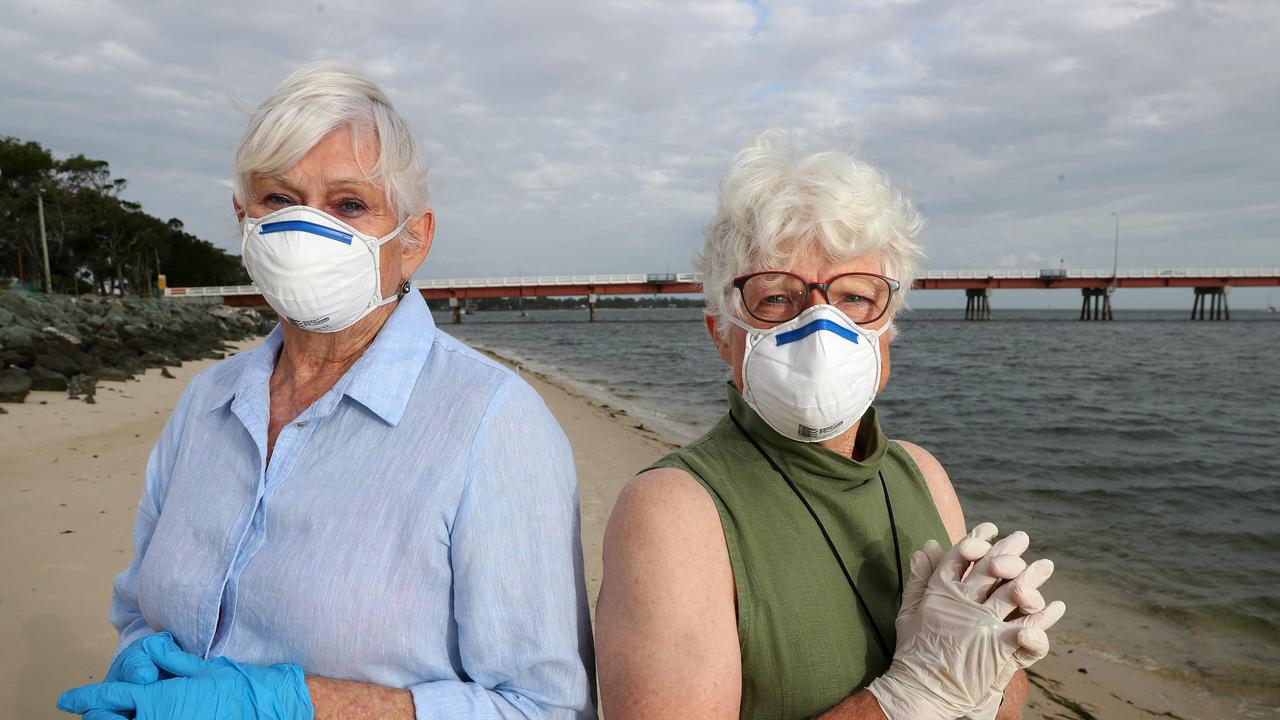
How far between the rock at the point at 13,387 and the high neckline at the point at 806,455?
38.4ft

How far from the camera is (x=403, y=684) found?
1.46 metres

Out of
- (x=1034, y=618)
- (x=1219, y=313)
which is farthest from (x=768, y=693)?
(x=1219, y=313)

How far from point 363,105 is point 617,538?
Result: 1187 millimetres

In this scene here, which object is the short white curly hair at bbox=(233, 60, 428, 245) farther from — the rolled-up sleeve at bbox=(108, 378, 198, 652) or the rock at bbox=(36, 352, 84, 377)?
the rock at bbox=(36, 352, 84, 377)

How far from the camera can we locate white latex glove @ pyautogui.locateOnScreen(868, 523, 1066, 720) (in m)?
1.51

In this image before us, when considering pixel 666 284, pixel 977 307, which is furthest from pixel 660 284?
pixel 977 307

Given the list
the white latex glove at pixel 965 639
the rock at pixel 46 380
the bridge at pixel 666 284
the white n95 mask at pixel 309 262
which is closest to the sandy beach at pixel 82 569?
the rock at pixel 46 380

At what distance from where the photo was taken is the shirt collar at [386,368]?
159 centimetres

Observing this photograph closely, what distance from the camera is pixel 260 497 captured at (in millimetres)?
1577

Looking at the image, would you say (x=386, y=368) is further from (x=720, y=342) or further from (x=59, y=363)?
(x=59, y=363)

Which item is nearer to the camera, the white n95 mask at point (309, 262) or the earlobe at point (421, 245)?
the white n95 mask at point (309, 262)

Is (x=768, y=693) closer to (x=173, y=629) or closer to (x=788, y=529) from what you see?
(x=788, y=529)

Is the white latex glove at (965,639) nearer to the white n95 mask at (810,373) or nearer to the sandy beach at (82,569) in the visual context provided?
the white n95 mask at (810,373)

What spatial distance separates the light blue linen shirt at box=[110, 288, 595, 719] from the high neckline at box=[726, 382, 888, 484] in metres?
0.49
